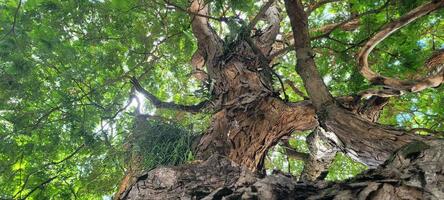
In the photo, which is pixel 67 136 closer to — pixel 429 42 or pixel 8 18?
pixel 8 18

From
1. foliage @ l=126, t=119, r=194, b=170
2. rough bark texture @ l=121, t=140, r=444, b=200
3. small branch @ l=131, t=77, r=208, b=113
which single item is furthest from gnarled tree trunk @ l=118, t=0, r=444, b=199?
small branch @ l=131, t=77, r=208, b=113

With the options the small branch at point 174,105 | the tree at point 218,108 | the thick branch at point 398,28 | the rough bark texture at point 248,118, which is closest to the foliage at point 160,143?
the tree at point 218,108

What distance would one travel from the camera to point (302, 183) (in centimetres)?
213

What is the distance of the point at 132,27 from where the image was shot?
5207 millimetres

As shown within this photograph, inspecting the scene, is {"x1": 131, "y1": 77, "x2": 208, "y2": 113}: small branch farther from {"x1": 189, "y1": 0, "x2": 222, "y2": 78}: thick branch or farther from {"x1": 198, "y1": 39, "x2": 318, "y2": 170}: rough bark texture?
{"x1": 189, "y1": 0, "x2": 222, "y2": 78}: thick branch

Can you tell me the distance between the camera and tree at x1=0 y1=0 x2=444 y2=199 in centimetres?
242

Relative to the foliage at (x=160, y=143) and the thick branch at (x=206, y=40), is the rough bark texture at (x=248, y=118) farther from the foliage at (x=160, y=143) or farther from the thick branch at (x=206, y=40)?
the thick branch at (x=206, y=40)

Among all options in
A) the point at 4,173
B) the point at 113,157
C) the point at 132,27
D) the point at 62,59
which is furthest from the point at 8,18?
the point at 113,157

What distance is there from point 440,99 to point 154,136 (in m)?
4.20

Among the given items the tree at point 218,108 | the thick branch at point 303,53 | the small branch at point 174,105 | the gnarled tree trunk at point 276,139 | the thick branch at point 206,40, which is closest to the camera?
the gnarled tree trunk at point 276,139

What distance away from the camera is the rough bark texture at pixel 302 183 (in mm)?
1641

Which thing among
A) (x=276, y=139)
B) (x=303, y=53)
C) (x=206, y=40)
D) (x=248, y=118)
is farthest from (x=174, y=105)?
(x=303, y=53)

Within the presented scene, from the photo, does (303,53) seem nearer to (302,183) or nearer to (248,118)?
(248,118)

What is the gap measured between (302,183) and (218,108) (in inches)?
72.3
